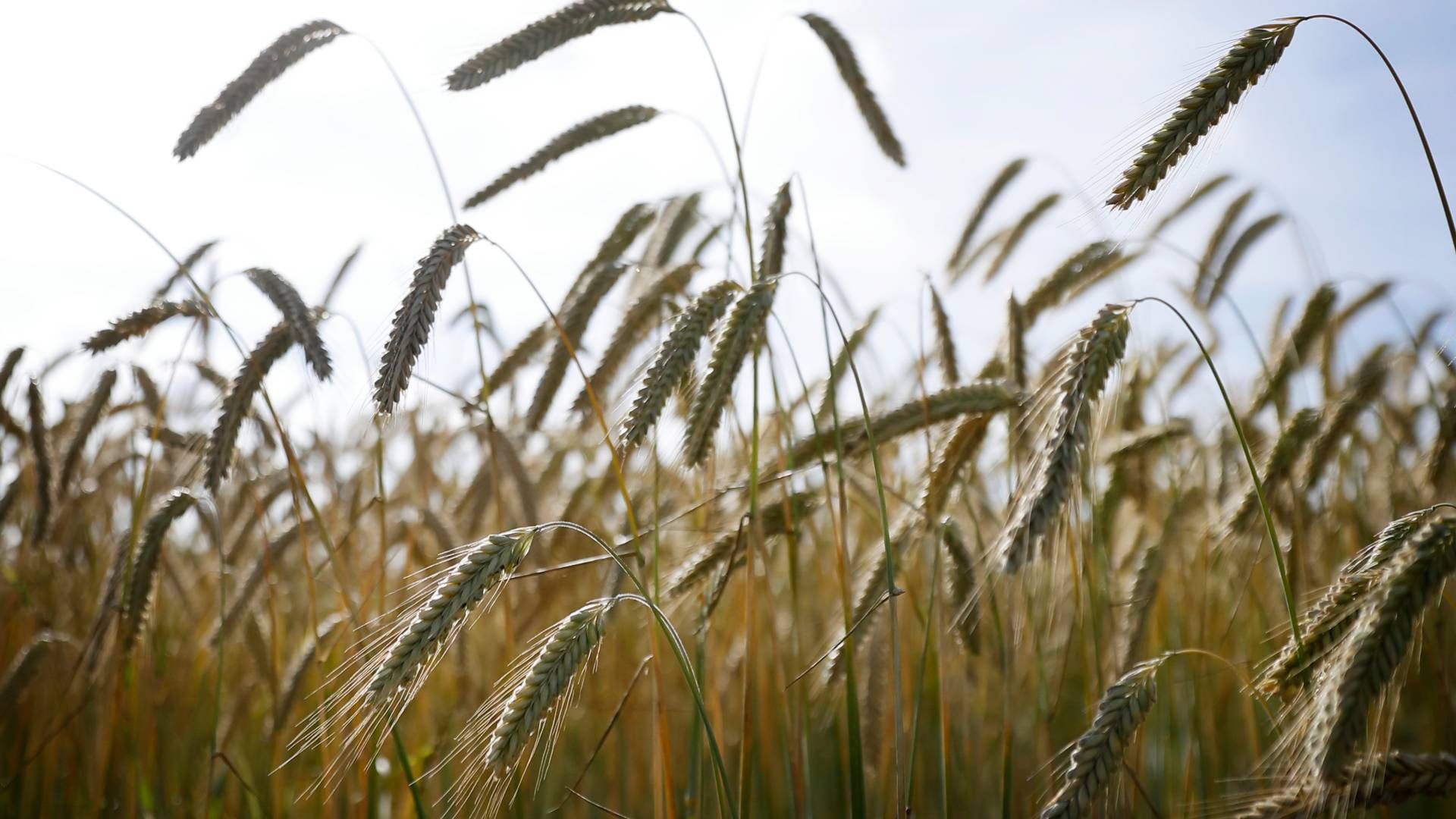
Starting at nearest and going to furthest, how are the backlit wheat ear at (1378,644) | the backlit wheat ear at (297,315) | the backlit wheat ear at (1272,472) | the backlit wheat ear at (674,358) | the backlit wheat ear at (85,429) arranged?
the backlit wheat ear at (1378,644) < the backlit wheat ear at (674,358) < the backlit wheat ear at (297,315) < the backlit wheat ear at (1272,472) < the backlit wheat ear at (85,429)

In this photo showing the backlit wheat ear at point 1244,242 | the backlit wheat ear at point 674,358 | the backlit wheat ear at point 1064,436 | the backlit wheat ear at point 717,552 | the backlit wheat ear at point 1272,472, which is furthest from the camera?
the backlit wheat ear at point 1244,242

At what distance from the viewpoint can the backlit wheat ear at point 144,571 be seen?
1.84 m

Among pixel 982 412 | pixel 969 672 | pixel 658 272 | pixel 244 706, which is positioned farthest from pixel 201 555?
pixel 982 412

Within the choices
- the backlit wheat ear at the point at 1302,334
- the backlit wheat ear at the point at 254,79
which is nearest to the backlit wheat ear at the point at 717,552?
the backlit wheat ear at the point at 254,79

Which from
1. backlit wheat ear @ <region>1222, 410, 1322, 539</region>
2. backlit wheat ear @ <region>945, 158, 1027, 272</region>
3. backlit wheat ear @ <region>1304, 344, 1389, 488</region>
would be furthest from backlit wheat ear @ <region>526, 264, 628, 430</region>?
backlit wheat ear @ <region>1304, 344, 1389, 488</region>

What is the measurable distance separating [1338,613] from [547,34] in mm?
1762

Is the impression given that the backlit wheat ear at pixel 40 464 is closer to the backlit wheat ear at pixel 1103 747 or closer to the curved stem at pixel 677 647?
the curved stem at pixel 677 647

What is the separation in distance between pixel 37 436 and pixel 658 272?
1804 mm

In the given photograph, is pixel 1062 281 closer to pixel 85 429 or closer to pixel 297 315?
pixel 297 315

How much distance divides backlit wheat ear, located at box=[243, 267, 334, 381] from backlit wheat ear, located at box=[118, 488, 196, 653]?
50 centimetres

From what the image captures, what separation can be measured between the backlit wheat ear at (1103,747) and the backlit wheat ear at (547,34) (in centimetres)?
158

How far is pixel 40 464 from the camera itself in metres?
2.35

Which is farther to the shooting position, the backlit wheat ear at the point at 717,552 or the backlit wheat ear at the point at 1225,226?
the backlit wheat ear at the point at 1225,226

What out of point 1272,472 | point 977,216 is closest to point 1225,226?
point 977,216
